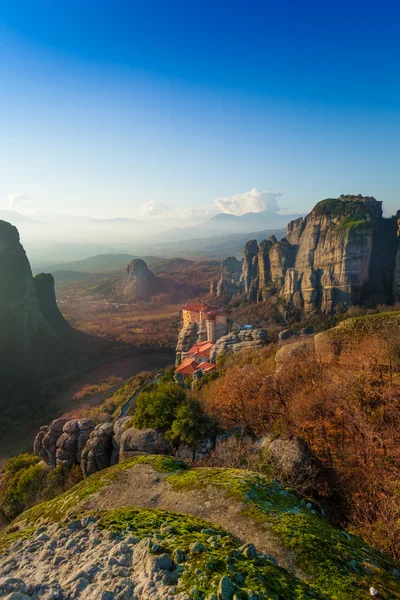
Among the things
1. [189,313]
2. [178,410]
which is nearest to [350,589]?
[178,410]

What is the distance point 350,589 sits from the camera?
4.13 meters

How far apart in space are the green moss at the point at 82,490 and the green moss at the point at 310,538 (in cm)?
101

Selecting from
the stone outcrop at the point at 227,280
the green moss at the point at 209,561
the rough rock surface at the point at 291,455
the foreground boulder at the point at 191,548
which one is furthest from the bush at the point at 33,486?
the stone outcrop at the point at 227,280

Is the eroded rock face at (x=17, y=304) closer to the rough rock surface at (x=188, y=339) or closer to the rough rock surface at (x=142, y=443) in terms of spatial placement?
the rough rock surface at (x=188, y=339)

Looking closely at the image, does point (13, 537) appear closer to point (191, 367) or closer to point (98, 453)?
point (98, 453)

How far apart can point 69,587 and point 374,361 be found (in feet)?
39.7

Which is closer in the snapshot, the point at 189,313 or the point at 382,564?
the point at 382,564

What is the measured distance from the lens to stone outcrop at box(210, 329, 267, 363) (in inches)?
1110

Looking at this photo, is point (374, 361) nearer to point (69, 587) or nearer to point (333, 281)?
point (69, 587)

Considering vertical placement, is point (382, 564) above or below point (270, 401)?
above

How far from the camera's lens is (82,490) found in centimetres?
734

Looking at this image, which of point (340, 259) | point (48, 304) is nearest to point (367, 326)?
point (340, 259)

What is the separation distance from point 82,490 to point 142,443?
19.2ft

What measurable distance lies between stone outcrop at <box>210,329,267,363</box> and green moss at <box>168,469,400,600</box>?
811 inches
